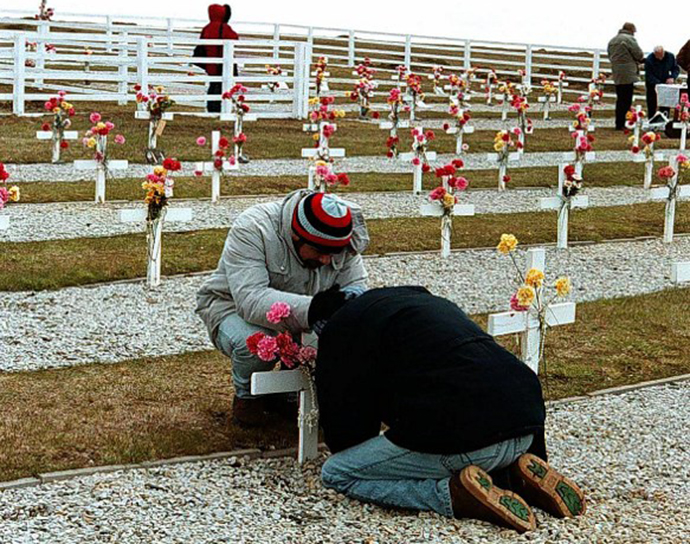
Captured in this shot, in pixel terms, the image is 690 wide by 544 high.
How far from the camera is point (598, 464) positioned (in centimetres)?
641

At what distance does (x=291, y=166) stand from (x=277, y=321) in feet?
41.4

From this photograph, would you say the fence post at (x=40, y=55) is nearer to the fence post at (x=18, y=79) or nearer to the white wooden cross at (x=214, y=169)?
the fence post at (x=18, y=79)

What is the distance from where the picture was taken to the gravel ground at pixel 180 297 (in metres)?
8.48

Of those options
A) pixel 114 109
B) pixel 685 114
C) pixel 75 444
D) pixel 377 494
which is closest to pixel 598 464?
pixel 377 494

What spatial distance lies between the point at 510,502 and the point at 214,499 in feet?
3.88

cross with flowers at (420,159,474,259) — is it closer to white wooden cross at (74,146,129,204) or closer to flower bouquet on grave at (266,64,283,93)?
white wooden cross at (74,146,129,204)

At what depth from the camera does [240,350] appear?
6.37 meters

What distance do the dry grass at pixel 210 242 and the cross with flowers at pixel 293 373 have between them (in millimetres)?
4469

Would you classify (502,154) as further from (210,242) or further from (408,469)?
(408,469)

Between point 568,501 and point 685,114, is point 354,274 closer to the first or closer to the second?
point 568,501

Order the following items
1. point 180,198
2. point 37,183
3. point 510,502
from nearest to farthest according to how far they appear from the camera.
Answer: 1. point 510,502
2. point 180,198
3. point 37,183

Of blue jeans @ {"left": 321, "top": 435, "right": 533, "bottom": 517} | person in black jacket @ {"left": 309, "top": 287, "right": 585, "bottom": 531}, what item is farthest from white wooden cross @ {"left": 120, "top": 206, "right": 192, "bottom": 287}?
blue jeans @ {"left": 321, "top": 435, "right": 533, "bottom": 517}

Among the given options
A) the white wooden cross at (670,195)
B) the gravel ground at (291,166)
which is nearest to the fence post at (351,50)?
the gravel ground at (291,166)

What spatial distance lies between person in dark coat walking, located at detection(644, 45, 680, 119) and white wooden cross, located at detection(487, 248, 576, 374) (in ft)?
62.2
